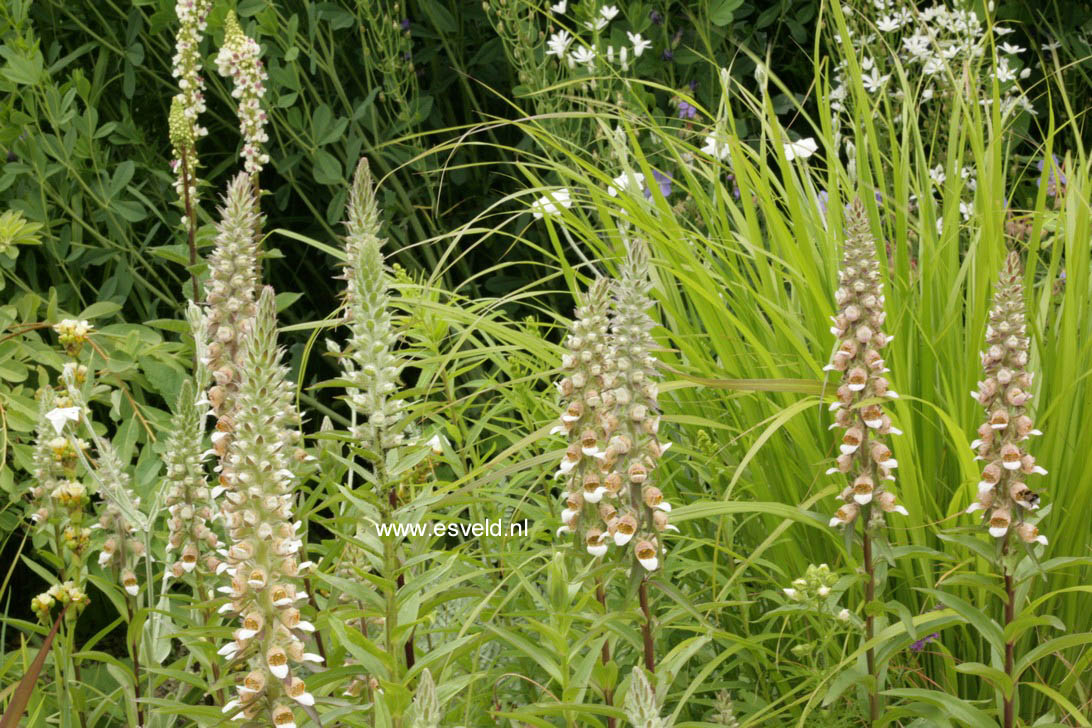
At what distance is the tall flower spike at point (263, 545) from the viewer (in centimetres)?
139

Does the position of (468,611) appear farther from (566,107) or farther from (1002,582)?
(566,107)

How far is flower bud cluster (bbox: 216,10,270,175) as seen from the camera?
3.21 metres

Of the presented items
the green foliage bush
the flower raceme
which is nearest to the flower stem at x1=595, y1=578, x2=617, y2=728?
the green foliage bush

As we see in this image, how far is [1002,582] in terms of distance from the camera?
84.4 inches

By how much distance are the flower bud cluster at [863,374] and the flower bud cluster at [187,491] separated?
A: 966 millimetres

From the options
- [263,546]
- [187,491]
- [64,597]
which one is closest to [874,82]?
[187,491]

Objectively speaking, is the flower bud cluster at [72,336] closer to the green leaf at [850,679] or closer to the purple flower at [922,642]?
the green leaf at [850,679]

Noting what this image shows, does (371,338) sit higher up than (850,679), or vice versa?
(371,338)

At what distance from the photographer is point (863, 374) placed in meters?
1.75

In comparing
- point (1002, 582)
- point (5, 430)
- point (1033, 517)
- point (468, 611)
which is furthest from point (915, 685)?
point (5, 430)

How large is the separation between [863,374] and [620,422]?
36 centimetres

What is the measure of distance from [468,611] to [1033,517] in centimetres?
103

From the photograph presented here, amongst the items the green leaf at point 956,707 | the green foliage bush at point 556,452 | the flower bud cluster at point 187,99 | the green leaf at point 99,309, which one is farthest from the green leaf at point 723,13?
the green leaf at point 956,707

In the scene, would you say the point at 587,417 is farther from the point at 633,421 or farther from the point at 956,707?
the point at 956,707
